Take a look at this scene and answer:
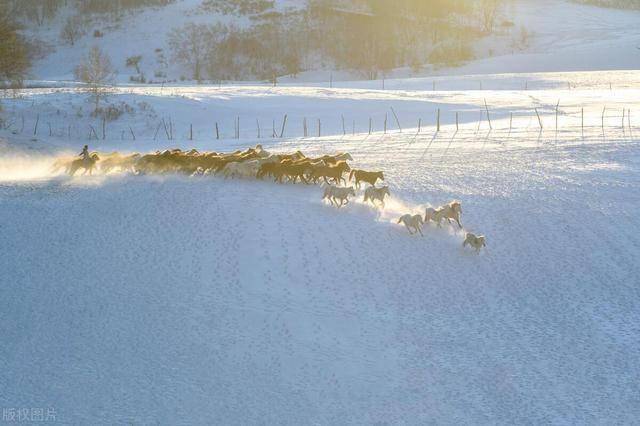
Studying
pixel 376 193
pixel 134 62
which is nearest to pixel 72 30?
pixel 134 62

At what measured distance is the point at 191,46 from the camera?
93.9 metres

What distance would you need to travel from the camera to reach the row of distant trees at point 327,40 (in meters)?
Answer: 91.7

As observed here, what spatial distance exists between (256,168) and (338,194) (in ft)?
12.0

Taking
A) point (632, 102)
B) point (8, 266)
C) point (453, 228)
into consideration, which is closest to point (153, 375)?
point (8, 266)

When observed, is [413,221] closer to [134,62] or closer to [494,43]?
[134,62]

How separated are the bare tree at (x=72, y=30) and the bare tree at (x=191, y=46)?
13.6 metres

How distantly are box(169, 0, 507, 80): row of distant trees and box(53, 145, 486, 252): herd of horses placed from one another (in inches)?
2503

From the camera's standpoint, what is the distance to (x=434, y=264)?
618 inches

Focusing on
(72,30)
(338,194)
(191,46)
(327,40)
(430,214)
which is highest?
(72,30)

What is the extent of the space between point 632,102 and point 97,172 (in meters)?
37.9

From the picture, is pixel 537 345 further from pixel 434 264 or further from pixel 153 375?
pixel 153 375

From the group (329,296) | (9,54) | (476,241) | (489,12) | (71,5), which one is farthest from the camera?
(489,12)

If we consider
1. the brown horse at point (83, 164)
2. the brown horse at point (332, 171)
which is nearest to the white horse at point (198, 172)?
the brown horse at point (83, 164)

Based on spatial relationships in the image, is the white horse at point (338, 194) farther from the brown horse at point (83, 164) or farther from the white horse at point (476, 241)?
the brown horse at point (83, 164)
